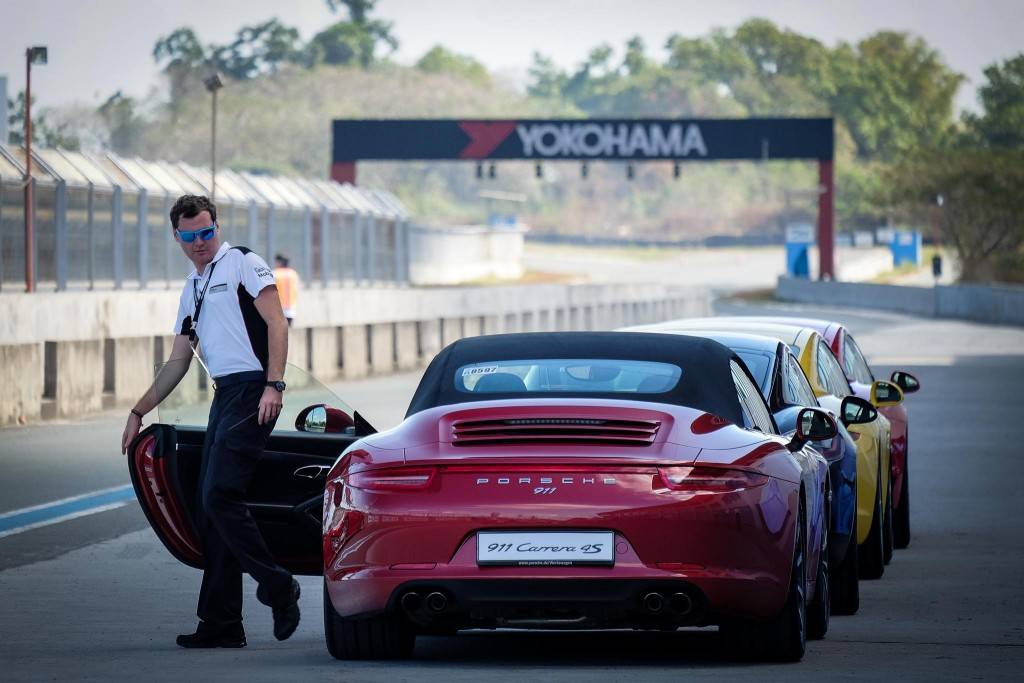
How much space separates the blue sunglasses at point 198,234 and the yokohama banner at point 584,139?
60653 millimetres

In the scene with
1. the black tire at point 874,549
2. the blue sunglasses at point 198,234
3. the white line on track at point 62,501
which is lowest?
the white line on track at point 62,501

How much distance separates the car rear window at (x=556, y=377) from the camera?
7.90 meters

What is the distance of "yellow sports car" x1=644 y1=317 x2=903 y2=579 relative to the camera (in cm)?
1104

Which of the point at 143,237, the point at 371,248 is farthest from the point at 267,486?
the point at 371,248

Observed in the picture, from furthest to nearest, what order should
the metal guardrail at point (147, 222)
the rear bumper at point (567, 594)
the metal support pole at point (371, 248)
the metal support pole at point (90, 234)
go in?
the metal support pole at point (371, 248) → the metal support pole at point (90, 234) → the metal guardrail at point (147, 222) → the rear bumper at point (567, 594)

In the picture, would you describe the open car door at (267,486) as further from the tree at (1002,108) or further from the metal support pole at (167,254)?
the tree at (1002,108)

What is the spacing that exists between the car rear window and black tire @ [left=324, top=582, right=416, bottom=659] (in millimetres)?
833

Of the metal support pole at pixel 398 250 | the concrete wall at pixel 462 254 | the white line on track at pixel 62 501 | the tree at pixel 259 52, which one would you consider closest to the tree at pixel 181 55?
the tree at pixel 259 52

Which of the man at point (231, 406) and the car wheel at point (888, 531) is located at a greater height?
the man at point (231, 406)

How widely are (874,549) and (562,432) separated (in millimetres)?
4247

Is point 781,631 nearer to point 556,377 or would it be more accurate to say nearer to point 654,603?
point 654,603

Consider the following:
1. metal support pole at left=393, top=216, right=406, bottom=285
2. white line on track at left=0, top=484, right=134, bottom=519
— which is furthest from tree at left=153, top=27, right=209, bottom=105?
white line on track at left=0, top=484, right=134, bottom=519

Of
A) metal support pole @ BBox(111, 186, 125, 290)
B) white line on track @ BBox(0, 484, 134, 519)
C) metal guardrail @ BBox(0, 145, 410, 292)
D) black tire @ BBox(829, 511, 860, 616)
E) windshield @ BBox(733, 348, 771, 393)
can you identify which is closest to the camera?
black tire @ BBox(829, 511, 860, 616)

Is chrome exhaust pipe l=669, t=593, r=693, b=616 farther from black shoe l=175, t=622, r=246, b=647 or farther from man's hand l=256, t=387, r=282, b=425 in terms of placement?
black shoe l=175, t=622, r=246, b=647
